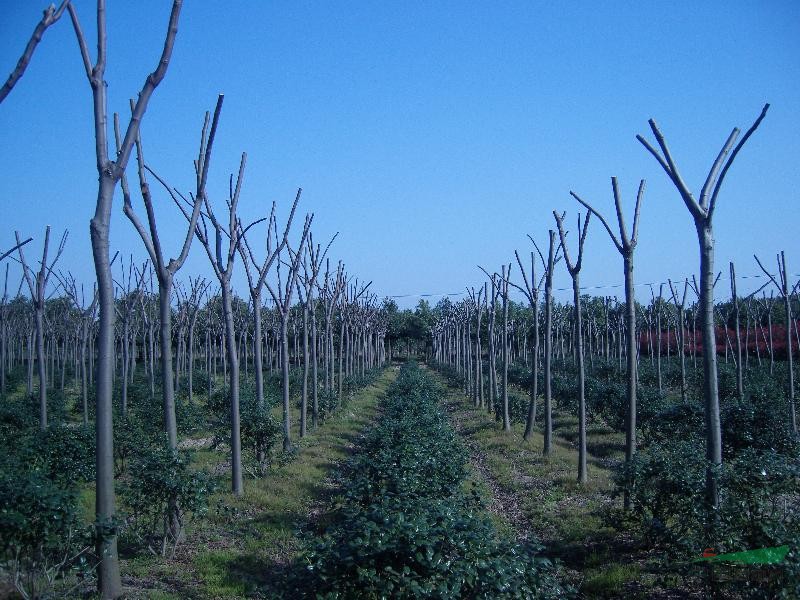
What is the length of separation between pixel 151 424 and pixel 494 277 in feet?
34.1

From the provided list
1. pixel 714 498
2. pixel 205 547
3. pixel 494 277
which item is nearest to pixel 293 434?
pixel 494 277

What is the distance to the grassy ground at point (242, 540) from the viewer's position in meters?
5.83

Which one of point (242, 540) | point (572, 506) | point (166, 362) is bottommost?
point (572, 506)

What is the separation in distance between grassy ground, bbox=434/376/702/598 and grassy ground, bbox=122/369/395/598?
284 cm

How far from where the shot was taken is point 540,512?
8711 millimetres

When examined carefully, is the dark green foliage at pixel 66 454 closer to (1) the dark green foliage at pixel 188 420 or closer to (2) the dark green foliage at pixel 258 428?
(2) the dark green foliage at pixel 258 428

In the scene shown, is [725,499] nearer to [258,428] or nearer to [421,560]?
[421,560]

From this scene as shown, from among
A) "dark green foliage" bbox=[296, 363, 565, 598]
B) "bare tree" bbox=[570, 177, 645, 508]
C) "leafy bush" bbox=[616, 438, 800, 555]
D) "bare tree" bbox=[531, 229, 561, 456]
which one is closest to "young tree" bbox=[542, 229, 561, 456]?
"bare tree" bbox=[531, 229, 561, 456]

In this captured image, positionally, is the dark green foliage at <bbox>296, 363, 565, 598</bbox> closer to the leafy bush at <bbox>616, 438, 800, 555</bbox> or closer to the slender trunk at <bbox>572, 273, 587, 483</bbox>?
the leafy bush at <bbox>616, 438, 800, 555</bbox>

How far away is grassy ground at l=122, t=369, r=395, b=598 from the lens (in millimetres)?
5828

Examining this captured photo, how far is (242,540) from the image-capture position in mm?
7383

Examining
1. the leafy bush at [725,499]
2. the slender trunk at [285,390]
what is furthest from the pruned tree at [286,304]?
the leafy bush at [725,499]

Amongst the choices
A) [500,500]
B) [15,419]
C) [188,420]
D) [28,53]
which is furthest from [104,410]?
[15,419]

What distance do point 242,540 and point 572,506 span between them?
4.47m
